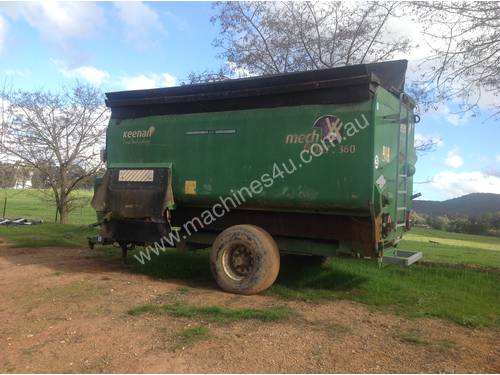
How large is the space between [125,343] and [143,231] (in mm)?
3401

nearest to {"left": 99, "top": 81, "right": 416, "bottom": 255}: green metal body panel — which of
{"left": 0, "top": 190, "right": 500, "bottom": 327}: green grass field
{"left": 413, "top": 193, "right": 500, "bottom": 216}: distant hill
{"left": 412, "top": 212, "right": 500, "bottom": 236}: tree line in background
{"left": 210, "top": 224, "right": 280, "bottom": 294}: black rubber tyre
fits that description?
{"left": 210, "top": 224, "right": 280, "bottom": 294}: black rubber tyre

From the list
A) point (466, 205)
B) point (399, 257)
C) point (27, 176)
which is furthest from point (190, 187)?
point (466, 205)

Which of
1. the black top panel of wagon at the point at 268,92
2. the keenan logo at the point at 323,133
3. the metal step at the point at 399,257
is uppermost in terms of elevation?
the black top panel of wagon at the point at 268,92

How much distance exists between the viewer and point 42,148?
19.3 metres

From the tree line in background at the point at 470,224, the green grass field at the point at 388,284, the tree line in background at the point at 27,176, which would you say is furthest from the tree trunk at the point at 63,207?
the tree line in background at the point at 470,224

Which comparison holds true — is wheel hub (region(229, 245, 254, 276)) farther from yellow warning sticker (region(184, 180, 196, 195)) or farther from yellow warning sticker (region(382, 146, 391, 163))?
yellow warning sticker (region(382, 146, 391, 163))

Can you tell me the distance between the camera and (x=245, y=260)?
7125 mm

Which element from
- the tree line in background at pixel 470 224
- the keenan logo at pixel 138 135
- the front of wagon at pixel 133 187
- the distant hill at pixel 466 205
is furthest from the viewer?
the distant hill at pixel 466 205

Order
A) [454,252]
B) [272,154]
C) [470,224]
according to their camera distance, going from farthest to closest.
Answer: [470,224] < [454,252] < [272,154]

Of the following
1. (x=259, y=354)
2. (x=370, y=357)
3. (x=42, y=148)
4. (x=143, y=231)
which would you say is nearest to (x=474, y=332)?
(x=370, y=357)

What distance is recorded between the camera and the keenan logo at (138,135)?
8.24 m

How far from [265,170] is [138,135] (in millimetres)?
2668

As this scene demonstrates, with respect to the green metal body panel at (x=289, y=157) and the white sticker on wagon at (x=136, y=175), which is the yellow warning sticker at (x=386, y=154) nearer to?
the green metal body panel at (x=289, y=157)

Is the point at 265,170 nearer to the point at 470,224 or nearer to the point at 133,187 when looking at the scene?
the point at 133,187
